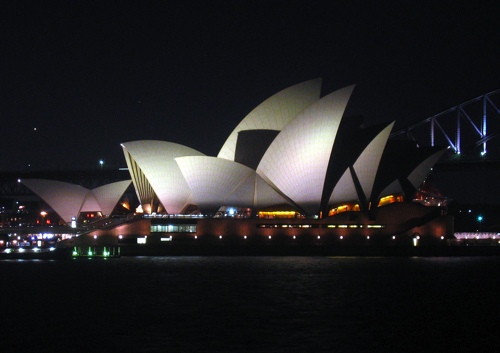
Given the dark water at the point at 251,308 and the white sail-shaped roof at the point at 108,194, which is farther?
the white sail-shaped roof at the point at 108,194

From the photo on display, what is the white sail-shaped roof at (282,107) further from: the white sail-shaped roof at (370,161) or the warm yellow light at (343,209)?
the warm yellow light at (343,209)

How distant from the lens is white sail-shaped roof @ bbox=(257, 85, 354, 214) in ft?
235

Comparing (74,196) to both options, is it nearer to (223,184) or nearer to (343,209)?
(223,184)

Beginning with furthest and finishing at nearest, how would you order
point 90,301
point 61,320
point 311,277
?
point 311,277 < point 90,301 < point 61,320

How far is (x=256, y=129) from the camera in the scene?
81875 mm

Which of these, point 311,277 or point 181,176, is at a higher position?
point 181,176

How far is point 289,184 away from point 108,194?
114 feet

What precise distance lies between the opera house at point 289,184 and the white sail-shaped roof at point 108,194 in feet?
54.1

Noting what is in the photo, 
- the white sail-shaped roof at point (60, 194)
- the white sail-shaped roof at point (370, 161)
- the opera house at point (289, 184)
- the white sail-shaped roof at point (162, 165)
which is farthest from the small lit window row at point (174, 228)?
the white sail-shaped roof at point (60, 194)

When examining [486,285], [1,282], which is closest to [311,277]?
[486,285]

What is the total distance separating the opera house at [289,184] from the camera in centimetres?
7688

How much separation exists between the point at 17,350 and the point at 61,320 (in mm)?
7127

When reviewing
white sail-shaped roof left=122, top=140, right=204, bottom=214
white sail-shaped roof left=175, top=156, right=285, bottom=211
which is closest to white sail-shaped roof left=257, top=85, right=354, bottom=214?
white sail-shaped roof left=175, top=156, right=285, bottom=211

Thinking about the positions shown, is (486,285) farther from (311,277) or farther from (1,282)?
(1,282)
